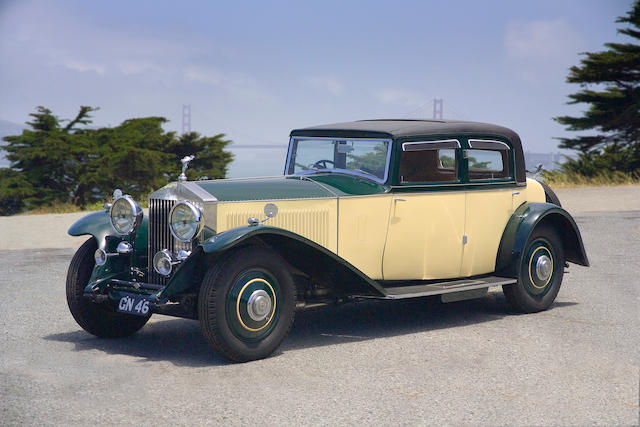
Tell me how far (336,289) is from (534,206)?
2.40 meters

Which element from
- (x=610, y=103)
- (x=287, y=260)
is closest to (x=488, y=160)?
(x=287, y=260)

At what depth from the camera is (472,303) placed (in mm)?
8078

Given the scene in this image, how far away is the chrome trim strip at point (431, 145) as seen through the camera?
22.4 ft

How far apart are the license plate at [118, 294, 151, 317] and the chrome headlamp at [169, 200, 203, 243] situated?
540 mm

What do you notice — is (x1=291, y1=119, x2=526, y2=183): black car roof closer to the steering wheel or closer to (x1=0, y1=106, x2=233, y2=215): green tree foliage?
the steering wheel

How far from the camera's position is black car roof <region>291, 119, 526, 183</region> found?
22.5 ft

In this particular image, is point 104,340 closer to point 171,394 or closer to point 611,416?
point 171,394

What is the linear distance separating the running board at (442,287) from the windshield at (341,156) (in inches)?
38.0

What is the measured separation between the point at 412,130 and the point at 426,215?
30.2 inches

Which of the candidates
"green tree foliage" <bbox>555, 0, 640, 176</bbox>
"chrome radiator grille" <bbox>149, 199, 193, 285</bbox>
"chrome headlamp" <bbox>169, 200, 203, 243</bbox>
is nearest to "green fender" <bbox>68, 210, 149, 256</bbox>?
"chrome radiator grille" <bbox>149, 199, 193, 285</bbox>

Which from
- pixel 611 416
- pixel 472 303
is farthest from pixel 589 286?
pixel 611 416

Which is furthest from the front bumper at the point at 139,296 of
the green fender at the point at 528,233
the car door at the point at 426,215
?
the green fender at the point at 528,233

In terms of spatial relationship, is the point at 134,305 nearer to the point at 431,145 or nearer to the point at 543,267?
the point at 431,145

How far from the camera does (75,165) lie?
3784 centimetres
